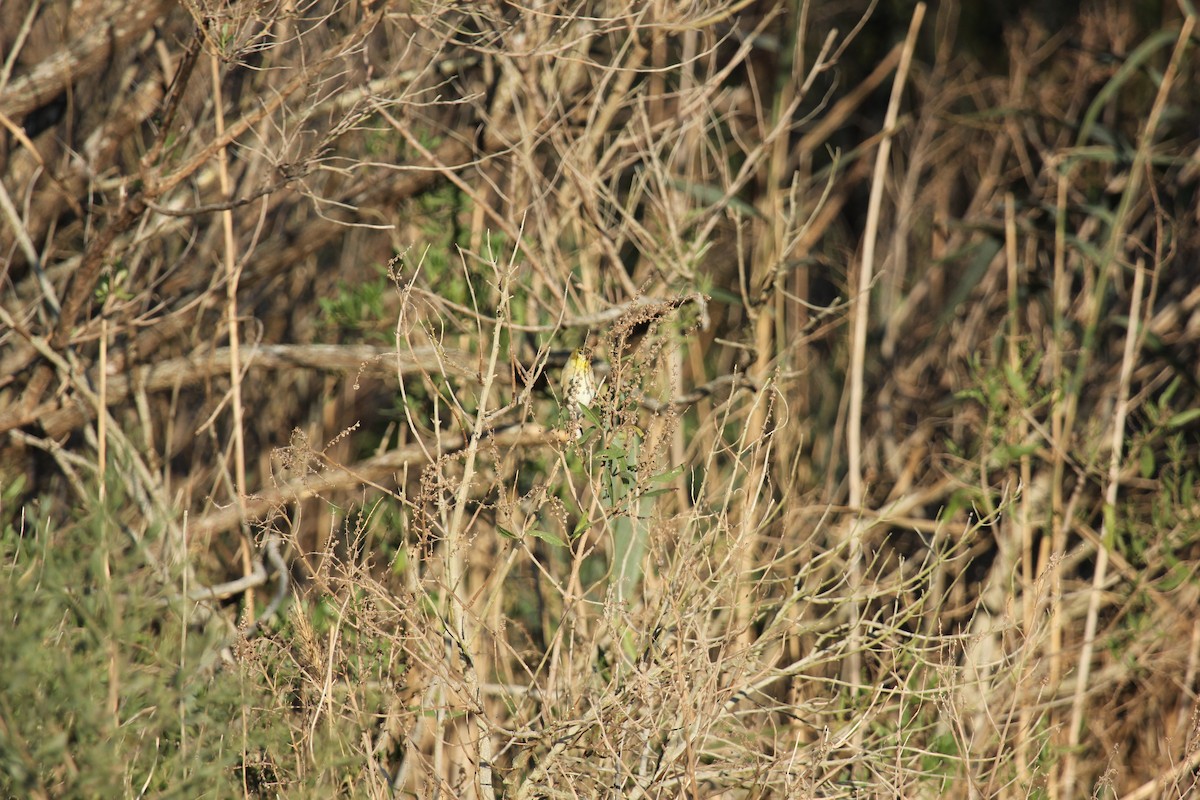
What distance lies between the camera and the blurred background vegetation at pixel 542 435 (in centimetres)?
176

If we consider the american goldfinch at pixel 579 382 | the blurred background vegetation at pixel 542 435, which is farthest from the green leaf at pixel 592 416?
the american goldfinch at pixel 579 382

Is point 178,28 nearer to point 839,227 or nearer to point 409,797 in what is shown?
point 409,797

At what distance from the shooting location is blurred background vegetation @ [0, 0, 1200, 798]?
176cm

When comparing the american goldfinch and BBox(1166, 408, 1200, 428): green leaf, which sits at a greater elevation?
the american goldfinch

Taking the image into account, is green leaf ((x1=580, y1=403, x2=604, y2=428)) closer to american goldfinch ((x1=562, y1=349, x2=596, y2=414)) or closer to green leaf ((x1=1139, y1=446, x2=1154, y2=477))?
american goldfinch ((x1=562, y1=349, x2=596, y2=414))

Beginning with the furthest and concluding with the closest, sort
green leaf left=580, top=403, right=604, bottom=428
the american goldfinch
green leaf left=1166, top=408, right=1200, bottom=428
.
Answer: green leaf left=1166, top=408, right=1200, bottom=428 → the american goldfinch → green leaf left=580, top=403, right=604, bottom=428

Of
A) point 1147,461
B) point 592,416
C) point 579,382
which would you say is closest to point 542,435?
point 579,382

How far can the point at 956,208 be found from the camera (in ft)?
16.1

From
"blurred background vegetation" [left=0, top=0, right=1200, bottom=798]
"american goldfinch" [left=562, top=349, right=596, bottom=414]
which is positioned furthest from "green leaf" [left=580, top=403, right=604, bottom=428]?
"american goldfinch" [left=562, top=349, right=596, bottom=414]

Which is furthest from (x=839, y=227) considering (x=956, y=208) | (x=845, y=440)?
(x=845, y=440)

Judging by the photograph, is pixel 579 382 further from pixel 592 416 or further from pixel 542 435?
pixel 592 416

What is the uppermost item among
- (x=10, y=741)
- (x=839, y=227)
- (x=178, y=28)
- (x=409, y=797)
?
(x=178, y=28)

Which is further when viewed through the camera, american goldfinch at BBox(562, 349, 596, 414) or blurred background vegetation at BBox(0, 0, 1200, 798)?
american goldfinch at BBox(562, 349, 596, 414)

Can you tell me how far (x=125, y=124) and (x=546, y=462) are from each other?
4.49ft
